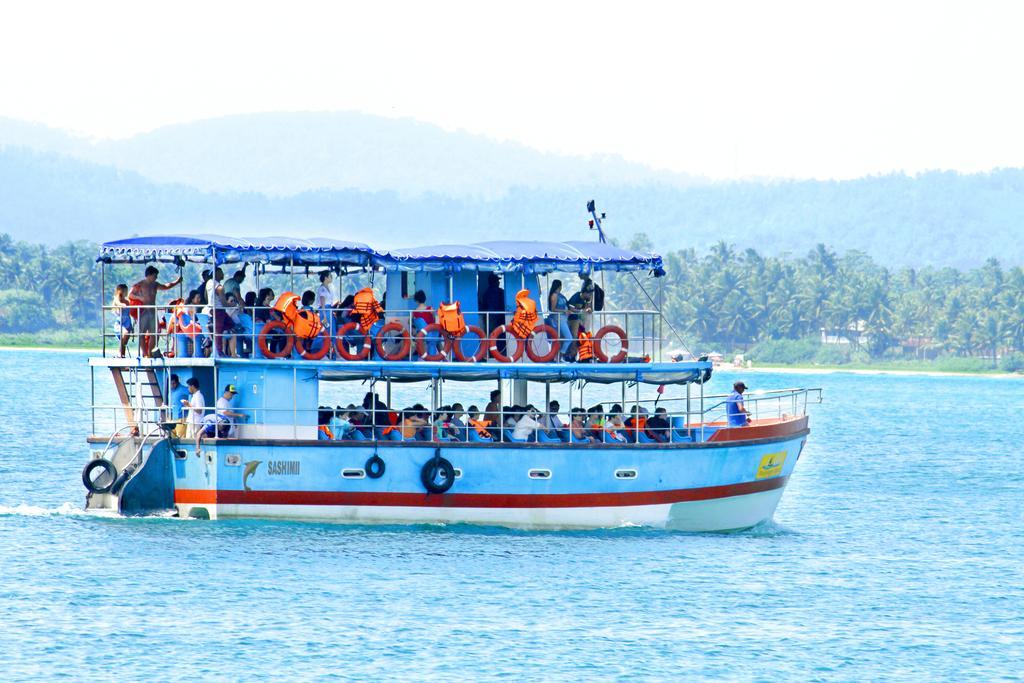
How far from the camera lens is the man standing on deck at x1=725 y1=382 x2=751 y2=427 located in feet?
98.1

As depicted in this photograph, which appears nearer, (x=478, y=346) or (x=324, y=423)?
(x=324, y=423)

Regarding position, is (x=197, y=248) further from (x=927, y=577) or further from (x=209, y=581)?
(x=927, y=577)

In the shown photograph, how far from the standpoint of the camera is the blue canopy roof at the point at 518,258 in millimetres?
28906

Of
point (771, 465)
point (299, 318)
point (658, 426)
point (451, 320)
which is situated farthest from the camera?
point (771, 465)

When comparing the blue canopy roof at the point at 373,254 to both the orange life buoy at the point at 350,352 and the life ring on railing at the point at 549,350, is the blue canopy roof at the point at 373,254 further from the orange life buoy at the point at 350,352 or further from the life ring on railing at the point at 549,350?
the orange life buoy at the point at 350,352

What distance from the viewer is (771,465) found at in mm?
30094

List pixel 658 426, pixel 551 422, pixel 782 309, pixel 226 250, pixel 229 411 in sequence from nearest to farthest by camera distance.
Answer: pixel 226 250 → pixel 229 411 → pixel 551 422 → pixel 658 426 → pixel 782 309

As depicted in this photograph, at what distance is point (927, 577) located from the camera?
28578mm

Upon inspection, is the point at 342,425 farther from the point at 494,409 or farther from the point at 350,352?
the point at 494,409

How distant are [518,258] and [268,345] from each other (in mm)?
4608

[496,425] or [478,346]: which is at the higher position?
[478,346]

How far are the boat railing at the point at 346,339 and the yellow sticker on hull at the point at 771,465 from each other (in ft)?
9.69

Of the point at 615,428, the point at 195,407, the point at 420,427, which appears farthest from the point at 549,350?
the point at 195,407

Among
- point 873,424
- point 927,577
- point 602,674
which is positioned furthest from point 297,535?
point 873,424
